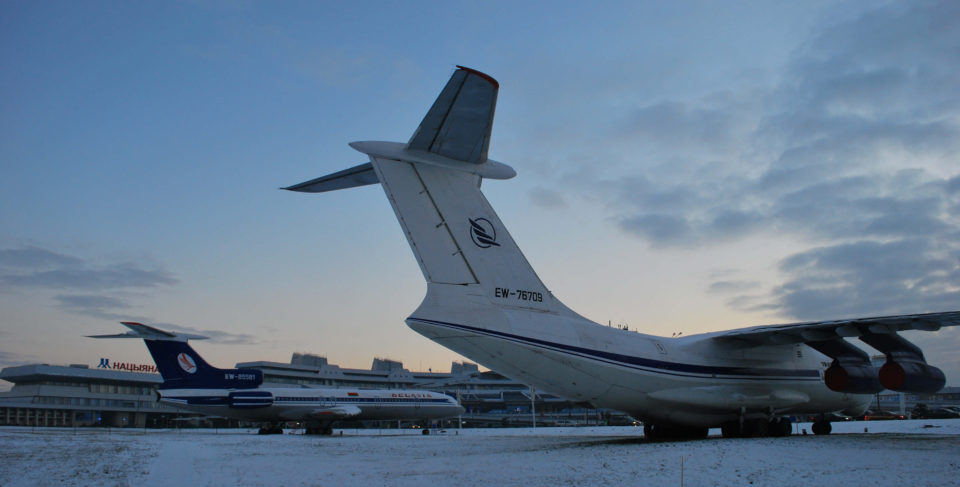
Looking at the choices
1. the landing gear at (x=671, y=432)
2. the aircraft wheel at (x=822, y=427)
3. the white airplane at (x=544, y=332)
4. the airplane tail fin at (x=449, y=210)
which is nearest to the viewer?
the airplane tail fin at (x=449, y=210)

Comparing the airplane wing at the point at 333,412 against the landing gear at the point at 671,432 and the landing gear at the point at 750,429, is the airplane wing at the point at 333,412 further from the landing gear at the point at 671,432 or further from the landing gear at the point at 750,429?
the landing gear at the point at 750,429

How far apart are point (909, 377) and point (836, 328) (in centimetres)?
202

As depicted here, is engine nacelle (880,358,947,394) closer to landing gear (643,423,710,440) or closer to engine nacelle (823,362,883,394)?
engine nacelle (823,362,883,394)

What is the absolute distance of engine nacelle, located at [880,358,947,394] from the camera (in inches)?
580

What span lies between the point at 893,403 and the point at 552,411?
31.4m

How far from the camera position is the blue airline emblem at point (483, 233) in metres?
12.1

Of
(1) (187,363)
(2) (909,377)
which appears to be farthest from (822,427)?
(1) (187,363)

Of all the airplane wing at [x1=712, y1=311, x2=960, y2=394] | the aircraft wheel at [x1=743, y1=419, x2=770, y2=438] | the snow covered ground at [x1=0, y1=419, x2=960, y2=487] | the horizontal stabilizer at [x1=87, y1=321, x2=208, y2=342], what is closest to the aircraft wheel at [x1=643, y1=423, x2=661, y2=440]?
the aircraft wheel at [x1=743, y1=419, x2=770, y2=438]

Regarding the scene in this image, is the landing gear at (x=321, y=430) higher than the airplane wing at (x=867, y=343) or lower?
lower

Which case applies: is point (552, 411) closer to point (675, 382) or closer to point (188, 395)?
point (188, 395)

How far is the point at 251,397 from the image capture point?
108ft

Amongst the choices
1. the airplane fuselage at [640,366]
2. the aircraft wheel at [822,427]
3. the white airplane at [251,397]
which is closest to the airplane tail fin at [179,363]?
the white airplane at [251,397]

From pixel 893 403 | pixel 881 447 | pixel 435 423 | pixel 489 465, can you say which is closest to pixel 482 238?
pixel 489 465

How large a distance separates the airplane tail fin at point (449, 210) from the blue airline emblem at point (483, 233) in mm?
18
